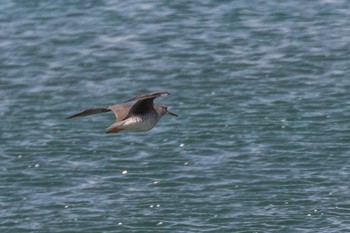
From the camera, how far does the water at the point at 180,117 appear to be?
30.2 m

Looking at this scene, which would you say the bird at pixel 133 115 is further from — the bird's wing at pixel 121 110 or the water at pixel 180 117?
the water at pixel 180 117

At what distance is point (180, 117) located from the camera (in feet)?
116

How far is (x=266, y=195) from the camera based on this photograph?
30.6 meters

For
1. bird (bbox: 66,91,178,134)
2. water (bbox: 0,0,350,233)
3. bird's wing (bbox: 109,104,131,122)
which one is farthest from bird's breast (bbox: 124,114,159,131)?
water (bbox: 0,0,350,233)

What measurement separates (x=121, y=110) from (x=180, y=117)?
10047 millimetres

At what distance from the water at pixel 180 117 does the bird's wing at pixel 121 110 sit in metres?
4.30

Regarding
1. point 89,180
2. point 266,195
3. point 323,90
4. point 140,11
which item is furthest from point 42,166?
point 140,11

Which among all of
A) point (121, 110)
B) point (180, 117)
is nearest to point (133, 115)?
point (121, 110)

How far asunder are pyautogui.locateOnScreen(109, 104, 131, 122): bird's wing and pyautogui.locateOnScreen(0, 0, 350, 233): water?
4.30 m

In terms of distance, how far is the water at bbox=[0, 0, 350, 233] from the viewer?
30.2 m

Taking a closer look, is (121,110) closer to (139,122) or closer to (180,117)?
(139,122)

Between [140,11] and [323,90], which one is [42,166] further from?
[140,11]

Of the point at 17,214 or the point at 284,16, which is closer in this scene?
the point at 17,214

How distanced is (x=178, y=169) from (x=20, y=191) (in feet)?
12.0
